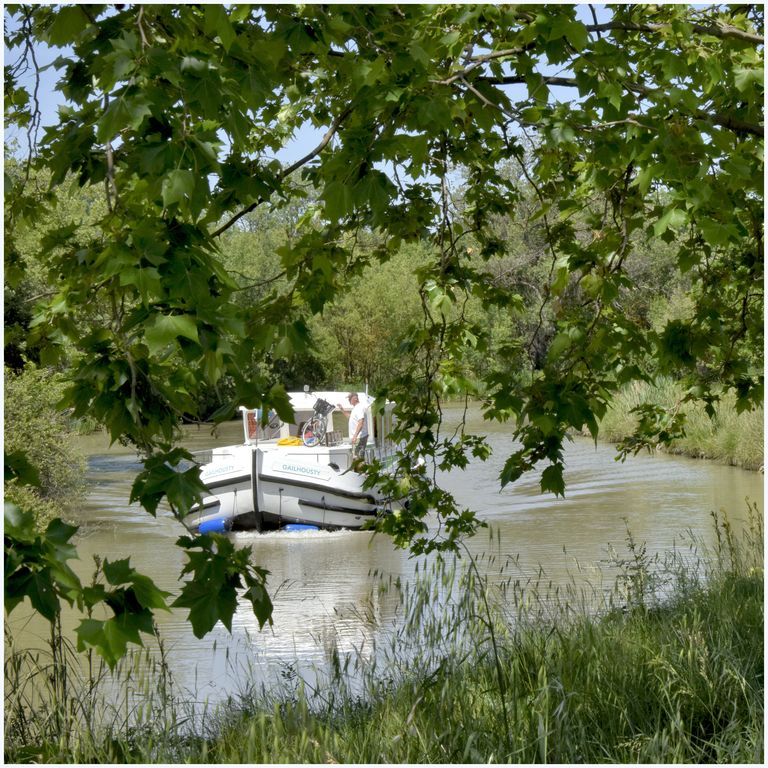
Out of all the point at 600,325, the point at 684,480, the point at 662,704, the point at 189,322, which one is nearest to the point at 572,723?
the point at 662,704

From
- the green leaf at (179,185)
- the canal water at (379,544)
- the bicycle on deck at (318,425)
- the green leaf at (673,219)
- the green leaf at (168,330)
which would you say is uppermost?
the green leaf at (673,219)

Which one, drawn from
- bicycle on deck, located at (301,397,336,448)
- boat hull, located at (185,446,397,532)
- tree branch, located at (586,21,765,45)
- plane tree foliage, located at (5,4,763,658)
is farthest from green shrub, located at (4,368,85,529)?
tree branch, located at (586,21,765,45)

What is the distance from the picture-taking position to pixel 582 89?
3.88m

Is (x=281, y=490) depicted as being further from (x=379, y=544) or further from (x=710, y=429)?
(x=710, y=429)

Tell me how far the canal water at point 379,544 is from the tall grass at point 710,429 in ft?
1.04

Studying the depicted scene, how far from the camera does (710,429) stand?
2108 centimetres

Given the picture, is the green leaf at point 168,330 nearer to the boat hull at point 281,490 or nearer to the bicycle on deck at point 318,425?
the boat hull at point 281,490

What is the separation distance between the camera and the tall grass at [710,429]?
63.2 feet

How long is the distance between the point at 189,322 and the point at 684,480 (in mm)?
17890

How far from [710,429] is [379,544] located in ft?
31.1

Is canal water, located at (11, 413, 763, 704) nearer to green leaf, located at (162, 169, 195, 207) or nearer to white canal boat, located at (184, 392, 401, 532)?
white canal boat, located at (184, 392, 401, 532)

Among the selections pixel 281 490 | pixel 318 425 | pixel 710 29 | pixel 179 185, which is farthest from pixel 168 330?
pixel 318 425

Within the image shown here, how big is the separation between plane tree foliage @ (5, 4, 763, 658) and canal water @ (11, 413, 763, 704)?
2.08 metres

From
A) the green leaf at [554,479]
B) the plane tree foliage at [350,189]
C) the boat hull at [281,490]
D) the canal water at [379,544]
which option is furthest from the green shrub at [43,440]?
the green leaf at [554,479]
